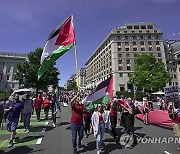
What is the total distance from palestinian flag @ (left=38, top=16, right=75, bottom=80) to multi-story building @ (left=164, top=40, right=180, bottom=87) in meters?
70.4

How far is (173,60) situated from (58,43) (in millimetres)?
85619

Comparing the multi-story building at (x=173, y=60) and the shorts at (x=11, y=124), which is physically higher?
the multi-story building at (x=173, y=60)

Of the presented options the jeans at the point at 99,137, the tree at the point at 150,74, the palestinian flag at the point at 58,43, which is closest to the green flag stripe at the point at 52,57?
the palestinian flag at the point at 58,43

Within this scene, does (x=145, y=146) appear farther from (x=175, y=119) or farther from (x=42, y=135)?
(x=42, y=135)

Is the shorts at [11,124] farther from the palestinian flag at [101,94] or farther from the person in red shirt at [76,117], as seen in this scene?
the palestinian flag at [101,94]

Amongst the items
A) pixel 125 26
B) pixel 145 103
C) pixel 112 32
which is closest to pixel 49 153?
pixel 145 103

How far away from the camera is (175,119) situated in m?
7.29

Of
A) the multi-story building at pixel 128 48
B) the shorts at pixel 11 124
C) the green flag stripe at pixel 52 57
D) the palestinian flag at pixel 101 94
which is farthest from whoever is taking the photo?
the multi-story building at pixel 128 48

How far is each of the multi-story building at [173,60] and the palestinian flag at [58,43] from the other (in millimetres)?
70362

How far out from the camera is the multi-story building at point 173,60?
81062 millimetres

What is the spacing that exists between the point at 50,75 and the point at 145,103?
130ft

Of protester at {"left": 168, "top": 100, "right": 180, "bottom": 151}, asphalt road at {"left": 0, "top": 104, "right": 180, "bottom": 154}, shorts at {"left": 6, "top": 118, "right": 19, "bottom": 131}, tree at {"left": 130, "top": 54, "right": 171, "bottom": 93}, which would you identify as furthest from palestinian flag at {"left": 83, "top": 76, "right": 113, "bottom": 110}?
tree at {"left": 130, "top": 54, "right": 171, "bottom": 93}

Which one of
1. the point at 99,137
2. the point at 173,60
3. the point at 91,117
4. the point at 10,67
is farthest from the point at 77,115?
the point at 10,67

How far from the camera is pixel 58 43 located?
9.17m
